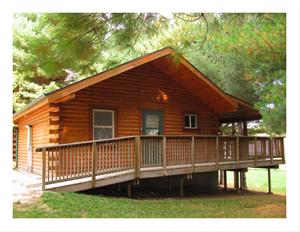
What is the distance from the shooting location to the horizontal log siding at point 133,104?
11039 millimetres

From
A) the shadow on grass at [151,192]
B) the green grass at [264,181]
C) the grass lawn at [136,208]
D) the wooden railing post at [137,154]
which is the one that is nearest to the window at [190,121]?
the shadow on grass at [151,192]

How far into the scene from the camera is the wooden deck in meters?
8.99

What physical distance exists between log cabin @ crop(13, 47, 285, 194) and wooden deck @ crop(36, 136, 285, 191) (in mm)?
26

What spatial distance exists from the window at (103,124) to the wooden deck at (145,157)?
1.63 feet

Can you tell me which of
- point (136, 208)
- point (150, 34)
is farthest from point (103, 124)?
point (150, 34)

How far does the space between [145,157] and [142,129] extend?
7.09ft

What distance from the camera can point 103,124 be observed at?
11.6 meters

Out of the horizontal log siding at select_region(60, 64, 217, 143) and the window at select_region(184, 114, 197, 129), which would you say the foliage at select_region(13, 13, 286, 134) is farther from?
the window at select_region(184, 114, 197, 129)
